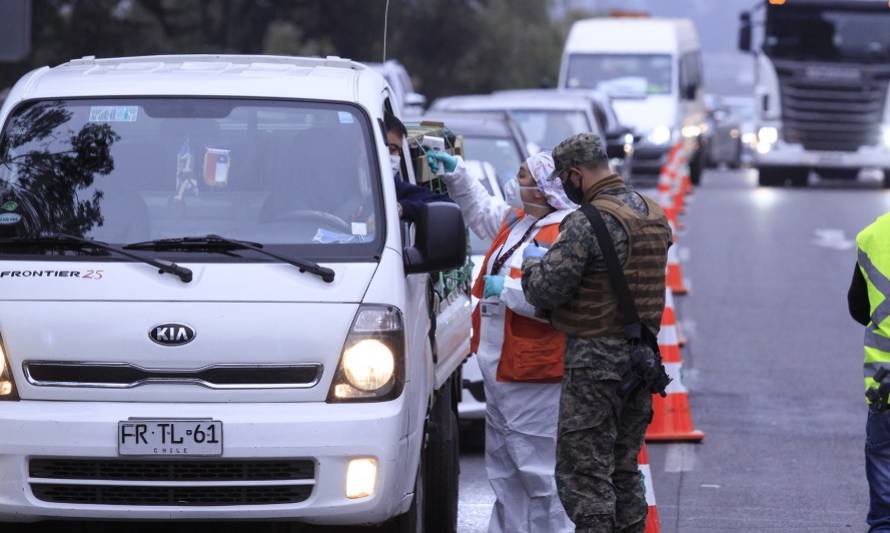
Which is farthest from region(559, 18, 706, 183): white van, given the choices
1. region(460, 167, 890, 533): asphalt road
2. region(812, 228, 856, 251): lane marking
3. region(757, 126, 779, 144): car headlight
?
region(812, 228, 856, 251): lane marking

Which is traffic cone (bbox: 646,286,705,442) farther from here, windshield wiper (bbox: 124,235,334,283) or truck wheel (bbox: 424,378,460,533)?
windshield wiper (bbox: 124,235,334,283)

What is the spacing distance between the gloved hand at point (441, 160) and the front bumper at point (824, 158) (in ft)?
83.0

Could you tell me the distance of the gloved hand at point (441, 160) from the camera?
848 cm

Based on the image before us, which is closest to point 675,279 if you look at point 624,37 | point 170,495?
point 170,495

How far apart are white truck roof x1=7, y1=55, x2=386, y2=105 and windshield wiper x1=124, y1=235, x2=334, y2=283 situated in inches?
28.8

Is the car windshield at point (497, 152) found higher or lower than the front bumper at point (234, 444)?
lower

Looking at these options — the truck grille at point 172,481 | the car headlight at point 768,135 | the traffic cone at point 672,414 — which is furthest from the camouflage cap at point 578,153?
the car headlight at point 768,135

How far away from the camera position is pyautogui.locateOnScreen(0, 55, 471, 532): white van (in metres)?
6.16

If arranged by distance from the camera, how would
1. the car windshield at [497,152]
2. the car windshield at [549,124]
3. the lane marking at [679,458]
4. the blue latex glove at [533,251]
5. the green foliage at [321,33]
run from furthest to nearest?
1. the green foliage at [321,33]
2. the car windshield at [549,124]
3. the car windshield at [497,152]
4. the lane marking at [679,458]
5. the blue latex glove at [533,251]

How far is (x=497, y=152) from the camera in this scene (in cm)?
1390

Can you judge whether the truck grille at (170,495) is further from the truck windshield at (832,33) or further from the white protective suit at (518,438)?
the truck windshield at (832,33)

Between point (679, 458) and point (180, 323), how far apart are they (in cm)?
498

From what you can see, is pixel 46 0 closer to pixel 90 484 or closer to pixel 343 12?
pixel 343 12

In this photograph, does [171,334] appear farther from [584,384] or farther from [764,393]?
[764,393]
